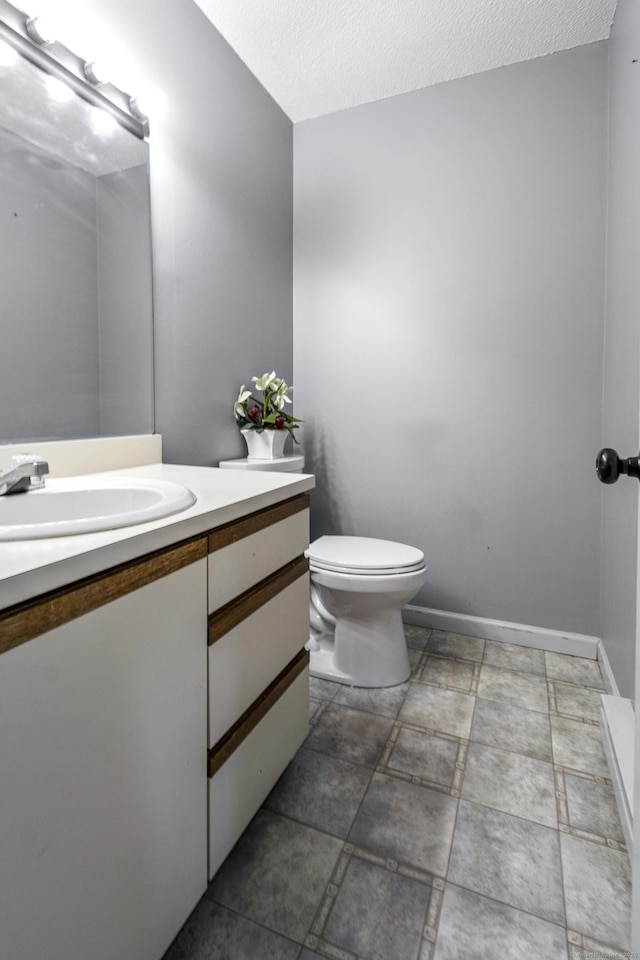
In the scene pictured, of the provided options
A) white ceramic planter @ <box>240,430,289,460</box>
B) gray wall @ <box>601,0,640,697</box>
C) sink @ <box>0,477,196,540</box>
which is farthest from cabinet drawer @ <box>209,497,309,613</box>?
gray wall @ <box>601,0,640,697</box>

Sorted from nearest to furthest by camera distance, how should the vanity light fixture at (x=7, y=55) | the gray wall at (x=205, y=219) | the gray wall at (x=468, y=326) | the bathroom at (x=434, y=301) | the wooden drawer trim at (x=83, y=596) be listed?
the wooden drawer trim at (x=83, y=596), the vanity light fixture at (x=7, y=55), the gray wall at (x=205, y=219), the bathroom at (x=434, y=301), the gray wall at (x=468, y=326)

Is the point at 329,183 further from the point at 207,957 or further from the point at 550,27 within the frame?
the point at 207,957

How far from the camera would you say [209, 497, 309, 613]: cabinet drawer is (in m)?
0.84

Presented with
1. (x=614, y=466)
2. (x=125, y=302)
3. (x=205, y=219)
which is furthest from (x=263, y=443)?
(x=614, y=466)

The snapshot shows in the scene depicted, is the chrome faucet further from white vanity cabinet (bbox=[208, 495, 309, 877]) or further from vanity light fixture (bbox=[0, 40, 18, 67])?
vanity light fixture (bbox=[0, 40, 18, 67])

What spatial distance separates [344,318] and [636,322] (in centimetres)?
125

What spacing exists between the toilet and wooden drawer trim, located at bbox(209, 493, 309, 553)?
498mm

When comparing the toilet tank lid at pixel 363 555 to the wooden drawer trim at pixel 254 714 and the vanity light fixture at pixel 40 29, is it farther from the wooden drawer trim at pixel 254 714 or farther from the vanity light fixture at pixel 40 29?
the vanity light fixture at pixel 40 29

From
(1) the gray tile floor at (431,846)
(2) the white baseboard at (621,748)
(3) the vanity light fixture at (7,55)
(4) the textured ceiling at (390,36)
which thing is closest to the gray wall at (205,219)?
(4) the textured ceiling at (390,36)

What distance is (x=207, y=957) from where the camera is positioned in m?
0.83

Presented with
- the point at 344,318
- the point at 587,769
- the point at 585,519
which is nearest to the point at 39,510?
the point at 587,769

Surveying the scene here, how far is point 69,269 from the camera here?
3.89 ft

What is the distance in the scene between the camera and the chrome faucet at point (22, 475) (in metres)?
0.88

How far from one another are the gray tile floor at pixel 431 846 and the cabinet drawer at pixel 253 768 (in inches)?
5.0
